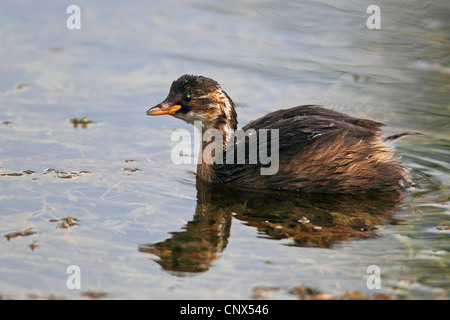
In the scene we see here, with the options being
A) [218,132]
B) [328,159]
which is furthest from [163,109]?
[328,159]

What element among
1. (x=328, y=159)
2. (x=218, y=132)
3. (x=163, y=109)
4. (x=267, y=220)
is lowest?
(x=267, y=220)

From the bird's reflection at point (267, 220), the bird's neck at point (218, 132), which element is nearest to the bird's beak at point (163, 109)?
the bird's neck at point (218, 132)

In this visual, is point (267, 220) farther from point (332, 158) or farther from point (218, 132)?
point (218, 132)

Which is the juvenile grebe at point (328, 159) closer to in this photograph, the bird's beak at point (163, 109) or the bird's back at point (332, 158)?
the bird's back at point (332, 158)

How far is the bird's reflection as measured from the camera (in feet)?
20.0

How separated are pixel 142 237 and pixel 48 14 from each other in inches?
280

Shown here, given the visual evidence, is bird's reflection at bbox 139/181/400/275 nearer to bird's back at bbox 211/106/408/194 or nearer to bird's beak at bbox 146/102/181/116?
bird's back at bbox 211/106/408/194

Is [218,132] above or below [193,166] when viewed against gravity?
above

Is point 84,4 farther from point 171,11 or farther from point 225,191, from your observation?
point 225,191

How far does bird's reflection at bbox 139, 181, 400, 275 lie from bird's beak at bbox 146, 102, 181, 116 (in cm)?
86

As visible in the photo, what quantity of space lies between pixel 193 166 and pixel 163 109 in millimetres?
774

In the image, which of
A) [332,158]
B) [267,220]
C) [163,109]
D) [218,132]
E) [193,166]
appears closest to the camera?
[267,220]

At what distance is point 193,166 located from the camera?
8289mm

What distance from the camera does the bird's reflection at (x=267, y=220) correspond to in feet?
20.0
